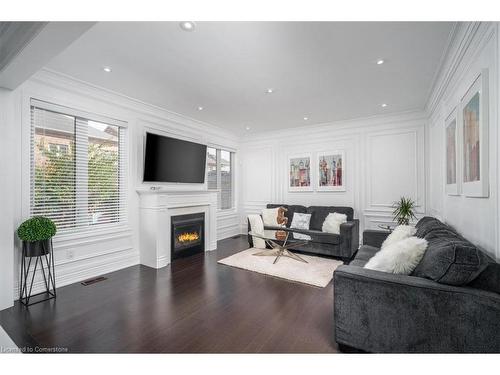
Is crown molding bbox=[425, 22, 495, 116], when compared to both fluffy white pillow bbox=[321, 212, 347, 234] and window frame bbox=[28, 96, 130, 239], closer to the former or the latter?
fluffy white pillow bbox=[321, 212, 347, 234]

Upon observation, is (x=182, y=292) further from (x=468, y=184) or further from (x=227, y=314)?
(x=468, y=184)

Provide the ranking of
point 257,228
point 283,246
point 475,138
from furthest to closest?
point 257,228, point 283,246, point 475,138

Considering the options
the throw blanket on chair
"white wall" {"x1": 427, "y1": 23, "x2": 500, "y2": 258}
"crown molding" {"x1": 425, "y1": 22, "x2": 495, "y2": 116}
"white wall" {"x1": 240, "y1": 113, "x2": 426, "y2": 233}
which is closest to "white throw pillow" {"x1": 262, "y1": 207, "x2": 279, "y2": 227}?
the throw blanket on chair

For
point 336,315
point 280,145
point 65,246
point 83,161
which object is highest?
point 280,145

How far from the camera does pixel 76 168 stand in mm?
3295

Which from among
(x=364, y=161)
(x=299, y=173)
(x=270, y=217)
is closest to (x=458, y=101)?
(x=364, y=161)

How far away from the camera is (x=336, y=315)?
1838 mm

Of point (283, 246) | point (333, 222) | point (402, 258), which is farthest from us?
point (333, 222)

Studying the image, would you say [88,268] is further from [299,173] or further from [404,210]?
[404,210]

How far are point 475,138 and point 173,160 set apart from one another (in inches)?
162

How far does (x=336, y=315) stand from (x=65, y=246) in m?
3.34

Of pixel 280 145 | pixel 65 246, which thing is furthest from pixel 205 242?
pixel 280 145

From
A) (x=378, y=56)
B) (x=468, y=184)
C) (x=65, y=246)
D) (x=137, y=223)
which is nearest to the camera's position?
(x=468, y=184)

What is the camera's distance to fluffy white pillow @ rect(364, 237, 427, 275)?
1828 mm
